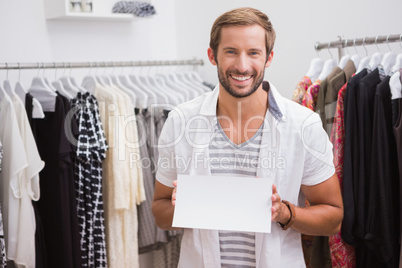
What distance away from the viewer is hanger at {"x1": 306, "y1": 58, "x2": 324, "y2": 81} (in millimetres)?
2337

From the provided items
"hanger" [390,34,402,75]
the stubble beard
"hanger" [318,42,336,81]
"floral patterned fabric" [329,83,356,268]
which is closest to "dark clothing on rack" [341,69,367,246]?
"floral patterned fabric" [329,83,356,268]

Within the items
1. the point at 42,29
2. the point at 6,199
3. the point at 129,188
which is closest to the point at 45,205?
the point at 6,199

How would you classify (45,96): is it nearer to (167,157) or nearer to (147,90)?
(147,90)

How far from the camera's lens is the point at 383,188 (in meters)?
1.91

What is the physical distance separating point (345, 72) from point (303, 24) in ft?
2.15

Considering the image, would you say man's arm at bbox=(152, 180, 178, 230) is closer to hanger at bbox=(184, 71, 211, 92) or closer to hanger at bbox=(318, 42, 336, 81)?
hanger at bbox=(318, 42, 336, 81)

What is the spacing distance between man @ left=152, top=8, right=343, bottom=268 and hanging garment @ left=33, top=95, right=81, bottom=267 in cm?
81

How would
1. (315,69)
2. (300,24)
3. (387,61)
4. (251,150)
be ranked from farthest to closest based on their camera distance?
1. (300,24)
2. (315,69)
3. (387,61)
4. (251,150)

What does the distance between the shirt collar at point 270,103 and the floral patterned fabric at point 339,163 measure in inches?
18.6

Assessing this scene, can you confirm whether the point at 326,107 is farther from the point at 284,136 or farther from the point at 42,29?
the point at 42,29

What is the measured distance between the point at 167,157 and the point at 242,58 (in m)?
0.41

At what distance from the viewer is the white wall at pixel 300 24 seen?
2.41 m

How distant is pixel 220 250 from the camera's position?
5.32ft

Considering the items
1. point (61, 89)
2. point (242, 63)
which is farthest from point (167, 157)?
point (61, 89)
